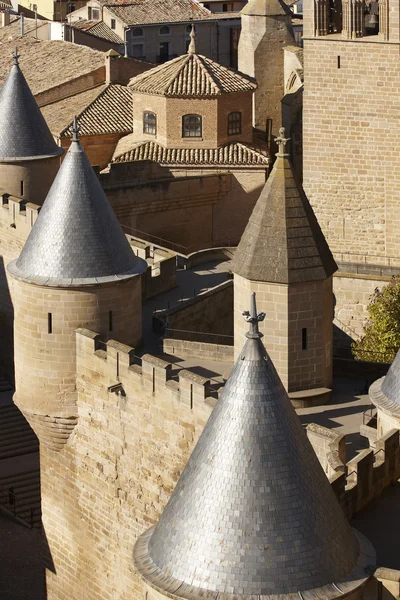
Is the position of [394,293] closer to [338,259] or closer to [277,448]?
[338,259]

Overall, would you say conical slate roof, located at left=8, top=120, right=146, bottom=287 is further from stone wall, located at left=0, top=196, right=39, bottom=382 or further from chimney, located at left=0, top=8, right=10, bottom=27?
chimney, located at left=0, top=8, right=10, bottom=27

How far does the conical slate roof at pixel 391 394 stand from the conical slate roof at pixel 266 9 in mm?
38177

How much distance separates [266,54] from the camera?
63625 mm

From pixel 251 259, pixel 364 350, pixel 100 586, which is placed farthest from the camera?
pixel 364 350

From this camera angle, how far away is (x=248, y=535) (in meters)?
20.1

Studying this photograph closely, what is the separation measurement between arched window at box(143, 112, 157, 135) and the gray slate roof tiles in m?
24.2

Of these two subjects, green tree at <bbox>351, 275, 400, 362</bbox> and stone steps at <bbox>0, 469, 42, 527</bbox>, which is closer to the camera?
green tree at <bbox>351, 275, 400, 362</bbox>

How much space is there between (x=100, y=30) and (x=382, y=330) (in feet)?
140

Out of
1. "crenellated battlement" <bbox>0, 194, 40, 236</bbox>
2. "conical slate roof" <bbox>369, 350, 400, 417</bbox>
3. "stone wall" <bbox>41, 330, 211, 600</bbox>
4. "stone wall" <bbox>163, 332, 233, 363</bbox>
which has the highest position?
"crenellated battlement" <bbox>0, 194, 40, 236</bbox>

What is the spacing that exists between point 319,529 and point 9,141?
23066mm

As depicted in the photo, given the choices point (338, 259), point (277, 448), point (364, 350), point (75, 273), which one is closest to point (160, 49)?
point (338, 259)

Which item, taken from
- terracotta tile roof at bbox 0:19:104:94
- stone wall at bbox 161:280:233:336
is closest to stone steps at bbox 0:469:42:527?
stone wall at bbox 161:280:233:336

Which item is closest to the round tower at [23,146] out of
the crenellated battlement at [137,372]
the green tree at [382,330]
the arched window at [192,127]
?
the green tree at [382,330]

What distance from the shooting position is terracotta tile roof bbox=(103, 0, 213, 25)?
8100 centimetres
